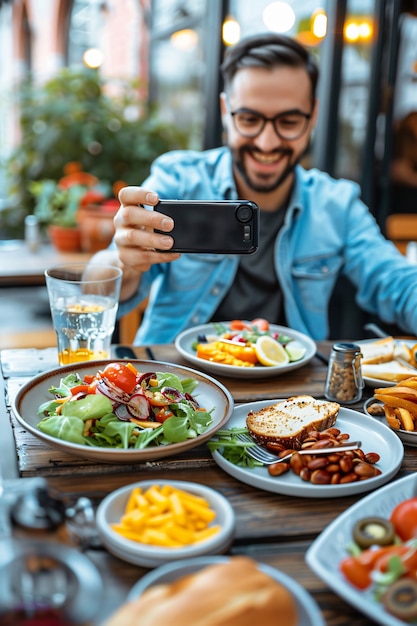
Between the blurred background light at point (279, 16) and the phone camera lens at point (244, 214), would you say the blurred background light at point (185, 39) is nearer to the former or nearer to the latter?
the blurred background light at point (279, 16)

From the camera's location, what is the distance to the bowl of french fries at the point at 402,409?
110 cm

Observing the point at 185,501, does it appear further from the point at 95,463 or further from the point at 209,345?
the point at 209,345

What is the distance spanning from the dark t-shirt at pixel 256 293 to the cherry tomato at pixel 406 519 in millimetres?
1394

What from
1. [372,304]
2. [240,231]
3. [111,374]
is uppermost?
[240,231]

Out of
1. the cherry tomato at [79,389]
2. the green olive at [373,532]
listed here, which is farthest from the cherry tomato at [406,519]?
the cherry tomato at [79,389]

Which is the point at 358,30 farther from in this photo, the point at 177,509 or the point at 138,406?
the point at 177,509

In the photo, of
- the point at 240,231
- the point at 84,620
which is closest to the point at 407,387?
the point at 240,231

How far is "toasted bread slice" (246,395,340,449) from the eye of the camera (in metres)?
1.03

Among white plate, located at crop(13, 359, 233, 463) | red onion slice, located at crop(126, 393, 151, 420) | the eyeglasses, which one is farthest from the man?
red onion slice, located at crop(126, 393, 151, 420)

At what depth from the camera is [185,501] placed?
79 centimetres

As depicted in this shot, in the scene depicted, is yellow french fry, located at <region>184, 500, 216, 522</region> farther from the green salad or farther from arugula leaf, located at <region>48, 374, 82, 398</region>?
arugula leaf, located at <region>48, 374, 82, 398</region>

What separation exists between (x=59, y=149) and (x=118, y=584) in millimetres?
3847

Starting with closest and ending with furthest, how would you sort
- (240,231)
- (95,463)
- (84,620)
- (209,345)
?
(84,620)
(95,463)
(240,231)
(209,345)

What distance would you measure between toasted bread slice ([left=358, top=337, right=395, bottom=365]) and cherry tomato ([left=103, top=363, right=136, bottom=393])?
25.2 inches
